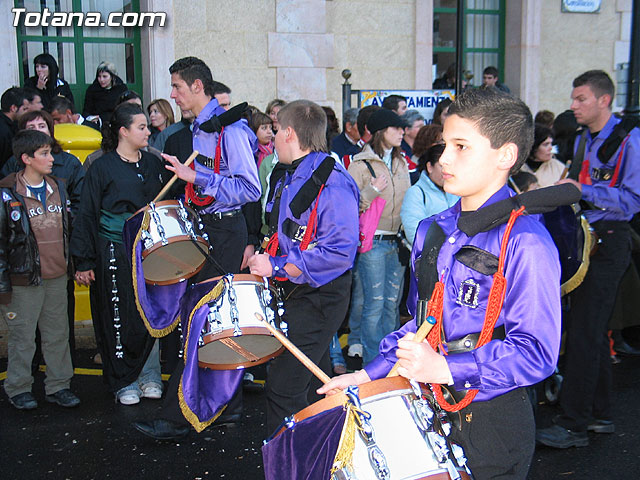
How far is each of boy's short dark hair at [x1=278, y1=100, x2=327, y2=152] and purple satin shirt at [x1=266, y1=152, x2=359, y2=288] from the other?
0.07m

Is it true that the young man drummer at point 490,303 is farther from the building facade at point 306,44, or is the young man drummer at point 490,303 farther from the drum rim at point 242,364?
the building facade at point 306,44

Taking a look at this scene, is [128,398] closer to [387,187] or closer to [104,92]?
[387,187]

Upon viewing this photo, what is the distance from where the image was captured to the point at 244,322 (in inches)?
138

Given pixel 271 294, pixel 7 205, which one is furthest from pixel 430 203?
pixel 7 205

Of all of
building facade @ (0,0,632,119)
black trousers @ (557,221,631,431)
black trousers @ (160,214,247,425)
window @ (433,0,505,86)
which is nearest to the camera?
black trousers @ (557,221,631,431)

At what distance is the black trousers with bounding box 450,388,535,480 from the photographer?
2.31 meters

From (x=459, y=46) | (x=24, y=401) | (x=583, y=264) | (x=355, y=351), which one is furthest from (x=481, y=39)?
(x=24, y=401)

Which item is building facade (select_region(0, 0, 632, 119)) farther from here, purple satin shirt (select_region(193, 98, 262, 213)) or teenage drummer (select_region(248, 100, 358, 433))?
teenage drummer (select_region(248, 100, 358, 433))

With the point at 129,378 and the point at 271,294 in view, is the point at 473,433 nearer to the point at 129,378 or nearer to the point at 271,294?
the point at 271,294

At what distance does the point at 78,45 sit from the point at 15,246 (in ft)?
19.4

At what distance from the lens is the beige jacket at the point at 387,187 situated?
5812 millimetres

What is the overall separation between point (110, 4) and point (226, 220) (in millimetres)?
6513

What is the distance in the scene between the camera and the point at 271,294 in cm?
370

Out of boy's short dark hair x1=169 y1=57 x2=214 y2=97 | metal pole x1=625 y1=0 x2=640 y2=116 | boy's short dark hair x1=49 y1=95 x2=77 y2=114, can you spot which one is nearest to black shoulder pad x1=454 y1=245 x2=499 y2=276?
boy's short dark hair x1=169 y1=57 x2=214 y2=97
